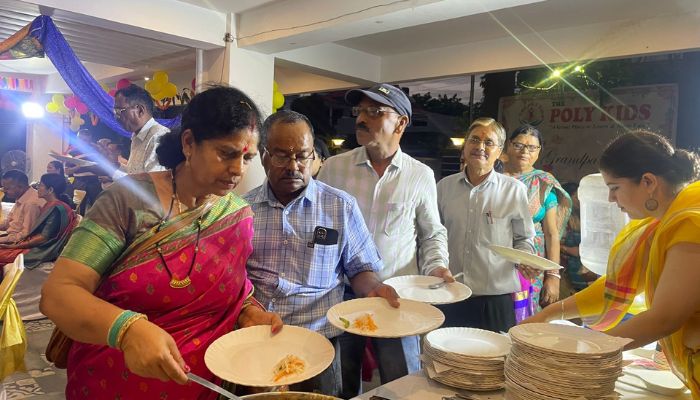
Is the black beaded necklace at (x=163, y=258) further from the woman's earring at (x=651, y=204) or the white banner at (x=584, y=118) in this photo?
the white banner at (x=584, y=118)

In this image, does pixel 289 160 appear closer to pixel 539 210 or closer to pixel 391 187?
pixel 391 187

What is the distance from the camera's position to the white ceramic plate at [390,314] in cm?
129

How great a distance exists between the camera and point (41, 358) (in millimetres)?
3359

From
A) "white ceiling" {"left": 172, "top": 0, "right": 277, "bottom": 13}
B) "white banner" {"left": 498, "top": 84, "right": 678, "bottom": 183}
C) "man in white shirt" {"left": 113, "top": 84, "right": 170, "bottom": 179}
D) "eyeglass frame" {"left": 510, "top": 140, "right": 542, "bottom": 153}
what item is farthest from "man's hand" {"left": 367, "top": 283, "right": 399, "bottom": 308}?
"white ceiling" {"left": 172, "top": 0, "right": 277, "bottom": 13}

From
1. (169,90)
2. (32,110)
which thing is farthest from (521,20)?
(32,110)

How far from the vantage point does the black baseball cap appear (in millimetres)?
1953

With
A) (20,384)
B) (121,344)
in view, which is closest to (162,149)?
(121,344)

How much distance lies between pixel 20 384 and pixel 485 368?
302cm

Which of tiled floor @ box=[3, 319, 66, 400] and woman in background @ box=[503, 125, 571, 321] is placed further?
tiled floor @ box=[3, 319, 66, 400]

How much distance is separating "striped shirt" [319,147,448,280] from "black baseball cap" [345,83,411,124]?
0.62ft

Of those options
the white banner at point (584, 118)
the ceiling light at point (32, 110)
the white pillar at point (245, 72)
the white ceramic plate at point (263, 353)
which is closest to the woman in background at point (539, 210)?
the white banner at point (584, 118)

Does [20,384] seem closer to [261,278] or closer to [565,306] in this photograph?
[261,278]

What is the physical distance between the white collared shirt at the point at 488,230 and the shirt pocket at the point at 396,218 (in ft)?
1.82

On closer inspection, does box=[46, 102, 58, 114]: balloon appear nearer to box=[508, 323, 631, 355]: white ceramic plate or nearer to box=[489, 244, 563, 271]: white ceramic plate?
box=[489, 244, 563, 271]: white ceramic plate
